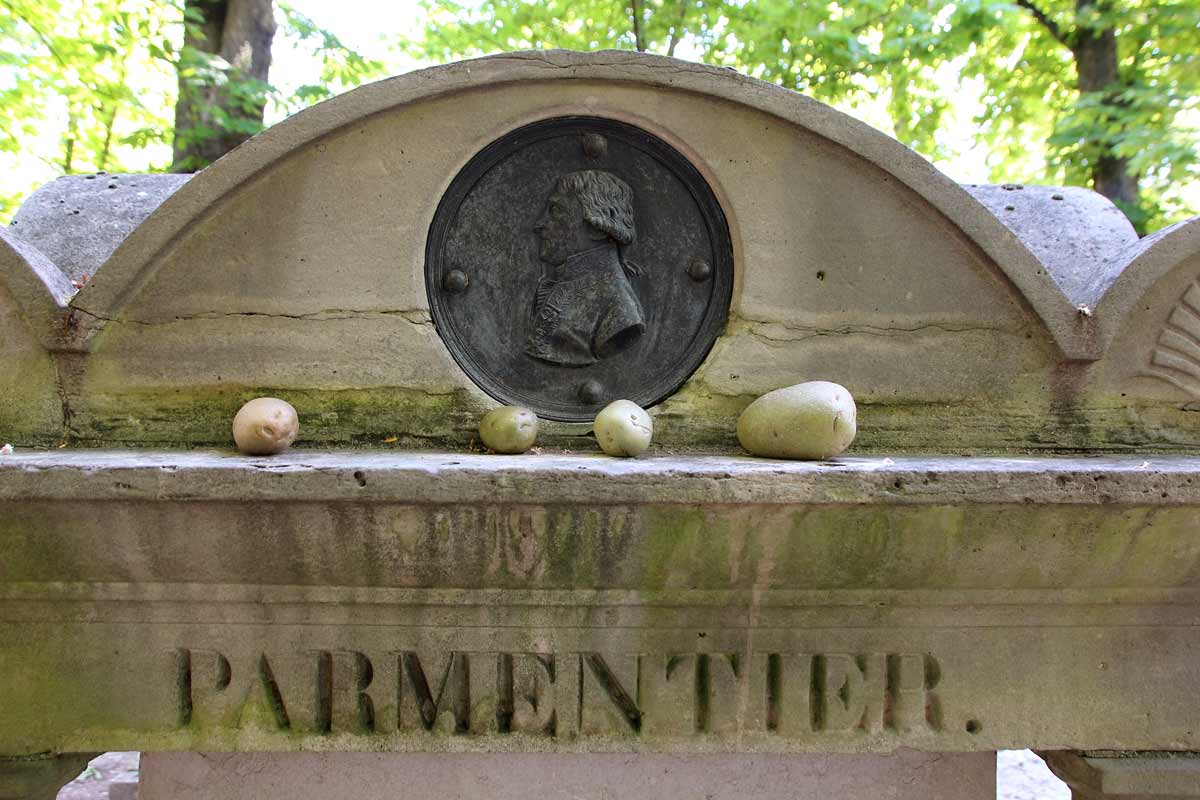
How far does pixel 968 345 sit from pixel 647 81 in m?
1.24

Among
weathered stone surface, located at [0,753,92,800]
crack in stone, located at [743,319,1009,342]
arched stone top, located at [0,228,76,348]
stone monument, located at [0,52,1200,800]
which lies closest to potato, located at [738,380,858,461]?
stone monument, located at [0,52,1200,800]

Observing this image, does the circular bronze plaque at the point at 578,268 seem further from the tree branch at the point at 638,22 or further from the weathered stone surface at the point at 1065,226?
the tree branch at the point at 638,22

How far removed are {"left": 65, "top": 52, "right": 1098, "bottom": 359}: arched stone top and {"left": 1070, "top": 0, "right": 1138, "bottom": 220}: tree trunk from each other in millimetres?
4205

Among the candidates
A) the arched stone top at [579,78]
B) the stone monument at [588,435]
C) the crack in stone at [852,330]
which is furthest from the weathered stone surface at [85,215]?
the crack in stone at [852,330]

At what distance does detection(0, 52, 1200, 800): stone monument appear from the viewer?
203 cm

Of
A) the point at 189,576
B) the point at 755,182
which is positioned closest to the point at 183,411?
the point at 189,576

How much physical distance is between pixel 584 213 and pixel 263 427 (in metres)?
1.11

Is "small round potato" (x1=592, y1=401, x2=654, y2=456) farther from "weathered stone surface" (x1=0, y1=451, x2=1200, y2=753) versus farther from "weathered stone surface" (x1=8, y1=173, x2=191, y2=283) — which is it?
"weathered stone surface" (x1=8, y1=173, x2=191, y2=283)

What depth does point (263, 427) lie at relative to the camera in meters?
2.06

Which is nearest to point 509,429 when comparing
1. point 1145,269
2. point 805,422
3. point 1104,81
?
point 805,422

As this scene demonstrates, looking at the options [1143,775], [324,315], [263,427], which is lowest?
[1143,775]

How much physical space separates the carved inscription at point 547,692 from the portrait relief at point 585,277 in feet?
3.01

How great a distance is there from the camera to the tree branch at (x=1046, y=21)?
6.04 metres

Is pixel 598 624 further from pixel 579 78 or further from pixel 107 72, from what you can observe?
pixel 107 72
